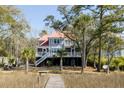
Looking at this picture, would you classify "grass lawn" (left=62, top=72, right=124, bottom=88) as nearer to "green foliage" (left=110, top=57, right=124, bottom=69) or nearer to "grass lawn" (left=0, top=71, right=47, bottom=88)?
"grass lawn" (left=0, top=71, right=47, bottom=88)

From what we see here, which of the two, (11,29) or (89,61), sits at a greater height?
(11,29)

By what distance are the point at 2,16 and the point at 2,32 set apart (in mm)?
2513

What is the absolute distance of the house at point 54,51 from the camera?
3578 centimetres

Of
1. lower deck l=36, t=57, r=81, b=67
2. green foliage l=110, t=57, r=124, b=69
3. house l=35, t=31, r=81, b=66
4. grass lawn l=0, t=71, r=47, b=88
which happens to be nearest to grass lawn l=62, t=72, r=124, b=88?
grass lawn l=0, t=71, r=47, b=88

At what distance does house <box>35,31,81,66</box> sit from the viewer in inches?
1409

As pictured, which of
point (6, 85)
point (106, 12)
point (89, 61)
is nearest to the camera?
point (6, 85)

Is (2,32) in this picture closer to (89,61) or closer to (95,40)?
(95,40)

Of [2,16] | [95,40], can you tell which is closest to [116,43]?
[95,40]

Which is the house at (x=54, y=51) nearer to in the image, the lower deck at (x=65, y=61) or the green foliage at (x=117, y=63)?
the lower deck at (x=65, y=61)

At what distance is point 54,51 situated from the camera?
3656cm

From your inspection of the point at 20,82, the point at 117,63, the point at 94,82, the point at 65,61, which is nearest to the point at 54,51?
the point at 65,61

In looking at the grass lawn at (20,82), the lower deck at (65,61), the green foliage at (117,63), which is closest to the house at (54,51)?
the lower deck at (65,61)

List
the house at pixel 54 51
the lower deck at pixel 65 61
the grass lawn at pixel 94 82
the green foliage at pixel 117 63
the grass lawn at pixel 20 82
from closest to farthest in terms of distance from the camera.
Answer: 1. the grass lawn at pixel 20 82
2. the grass lawn at pixel 94 82
3. the green foliage at pixel 117 63
4. the lower deck at pixel 65 61
5. the house at pixel 54 51

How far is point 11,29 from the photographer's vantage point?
88.7 ft
